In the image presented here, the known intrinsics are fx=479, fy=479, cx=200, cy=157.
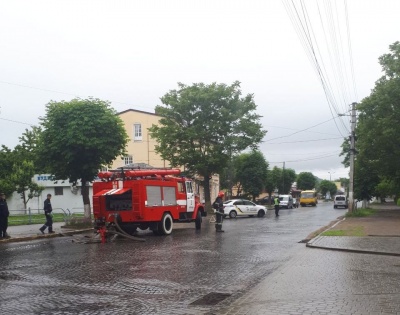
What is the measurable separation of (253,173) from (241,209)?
103ft

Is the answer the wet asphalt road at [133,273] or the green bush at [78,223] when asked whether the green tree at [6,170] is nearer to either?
the green bush at [78,223]

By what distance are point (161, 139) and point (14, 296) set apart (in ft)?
116

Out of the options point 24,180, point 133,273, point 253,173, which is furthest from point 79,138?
point 253,173

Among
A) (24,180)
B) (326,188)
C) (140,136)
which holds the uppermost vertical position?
(140,136)

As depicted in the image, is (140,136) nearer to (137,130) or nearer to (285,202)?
(137,130)

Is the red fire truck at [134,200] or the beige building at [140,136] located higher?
the beige building at [140,136]

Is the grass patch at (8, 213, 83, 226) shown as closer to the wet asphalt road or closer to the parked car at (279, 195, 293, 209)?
the wet asphalt road

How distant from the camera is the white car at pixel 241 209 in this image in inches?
1487

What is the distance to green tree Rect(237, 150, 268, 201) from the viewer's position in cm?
6912

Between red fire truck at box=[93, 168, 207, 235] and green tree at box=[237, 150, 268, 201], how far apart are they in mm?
48295

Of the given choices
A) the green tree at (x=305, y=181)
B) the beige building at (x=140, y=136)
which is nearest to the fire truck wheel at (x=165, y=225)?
the beige building at (x=140, y=136)

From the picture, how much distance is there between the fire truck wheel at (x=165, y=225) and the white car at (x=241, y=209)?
659 inches

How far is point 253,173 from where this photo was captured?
69188mm

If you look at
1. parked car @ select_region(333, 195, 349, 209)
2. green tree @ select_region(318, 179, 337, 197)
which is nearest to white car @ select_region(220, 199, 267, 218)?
parked car @ select_region(333, 195, 349, 209)
